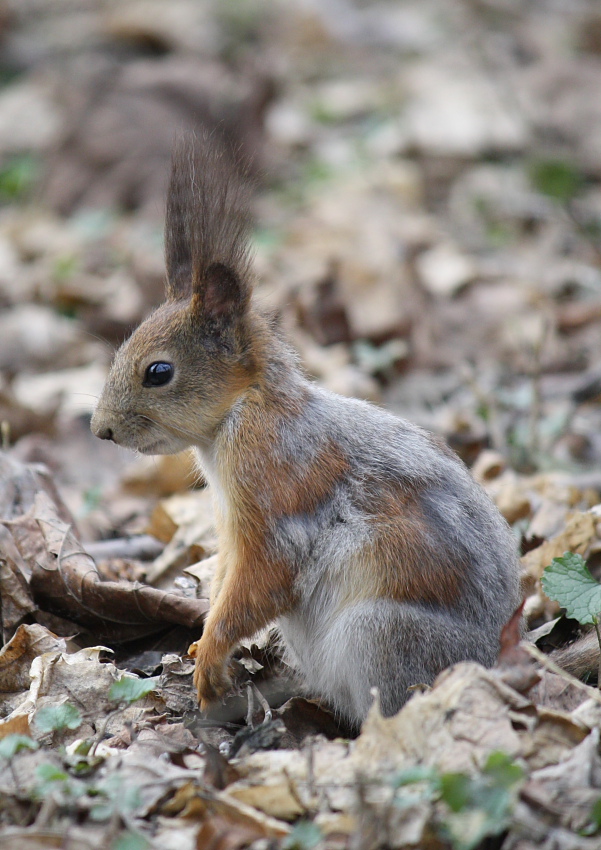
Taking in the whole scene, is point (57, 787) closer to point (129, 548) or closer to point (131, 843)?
point (131, 843)

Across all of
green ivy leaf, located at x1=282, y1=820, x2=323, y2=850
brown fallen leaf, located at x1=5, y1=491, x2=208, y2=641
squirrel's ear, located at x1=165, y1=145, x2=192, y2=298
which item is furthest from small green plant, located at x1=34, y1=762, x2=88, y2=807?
squirrel's ear, located at x1=165, y1=145, x2=192, y2=298

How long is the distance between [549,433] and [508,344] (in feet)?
5.93

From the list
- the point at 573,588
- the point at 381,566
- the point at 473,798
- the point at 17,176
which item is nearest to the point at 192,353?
the point at 381,566

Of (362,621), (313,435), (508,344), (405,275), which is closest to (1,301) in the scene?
(405,275)

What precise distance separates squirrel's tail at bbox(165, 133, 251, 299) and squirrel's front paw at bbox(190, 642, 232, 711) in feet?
4.89

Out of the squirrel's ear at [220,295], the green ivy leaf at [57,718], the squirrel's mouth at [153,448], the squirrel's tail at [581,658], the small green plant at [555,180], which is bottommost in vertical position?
the squirrel's tail at [581,658]

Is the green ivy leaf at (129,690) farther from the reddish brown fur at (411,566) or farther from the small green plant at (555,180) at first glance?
the small green plant at (555,180)

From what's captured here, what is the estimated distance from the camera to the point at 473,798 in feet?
8.72

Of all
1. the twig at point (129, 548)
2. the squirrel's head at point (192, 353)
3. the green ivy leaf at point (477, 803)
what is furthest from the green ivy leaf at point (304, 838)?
the twig at point (129, 548)

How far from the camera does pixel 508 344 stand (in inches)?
310

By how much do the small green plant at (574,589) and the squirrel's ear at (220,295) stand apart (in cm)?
160

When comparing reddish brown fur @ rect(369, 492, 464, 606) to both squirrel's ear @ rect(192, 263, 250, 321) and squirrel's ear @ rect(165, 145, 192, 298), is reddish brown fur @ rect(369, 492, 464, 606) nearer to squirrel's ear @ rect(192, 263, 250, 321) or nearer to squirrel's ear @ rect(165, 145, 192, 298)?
squirrel's ear @ rect(192, 263, 250, 321)

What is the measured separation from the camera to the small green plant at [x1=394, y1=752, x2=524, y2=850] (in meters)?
2.61

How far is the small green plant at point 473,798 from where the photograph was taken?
8.56 ft
